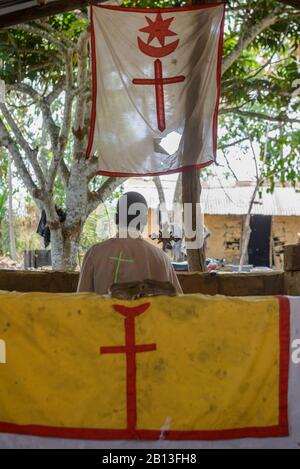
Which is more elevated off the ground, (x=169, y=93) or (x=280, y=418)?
(x=169, y=93)

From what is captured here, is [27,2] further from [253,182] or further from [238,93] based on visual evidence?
[253,182]

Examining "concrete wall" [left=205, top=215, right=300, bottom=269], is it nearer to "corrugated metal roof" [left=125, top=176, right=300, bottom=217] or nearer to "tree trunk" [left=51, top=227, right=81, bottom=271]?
"corrugated metal roof" [left=125, top=176, right=300, bottom=217]

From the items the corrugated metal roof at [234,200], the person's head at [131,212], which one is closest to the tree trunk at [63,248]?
the person's head at [131,212]

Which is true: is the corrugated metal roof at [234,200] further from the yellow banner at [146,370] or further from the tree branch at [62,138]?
the yellow banner at [146,370]

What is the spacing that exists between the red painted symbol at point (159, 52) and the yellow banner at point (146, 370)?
3129 millimetres

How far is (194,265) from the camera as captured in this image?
7.40 m

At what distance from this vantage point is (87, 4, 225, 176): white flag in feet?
19.0

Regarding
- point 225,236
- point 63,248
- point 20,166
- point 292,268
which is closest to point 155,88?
point 292,268

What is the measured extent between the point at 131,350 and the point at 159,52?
3.65 m

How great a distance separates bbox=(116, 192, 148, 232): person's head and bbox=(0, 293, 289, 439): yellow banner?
89 centimetres

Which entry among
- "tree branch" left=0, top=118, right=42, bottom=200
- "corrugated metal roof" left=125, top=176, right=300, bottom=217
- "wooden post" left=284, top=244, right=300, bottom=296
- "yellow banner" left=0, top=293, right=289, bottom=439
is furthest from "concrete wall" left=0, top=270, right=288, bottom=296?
"corrugated metal roof" left=125, top=176, right=300, bottom=217

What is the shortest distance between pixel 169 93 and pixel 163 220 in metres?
6.51
